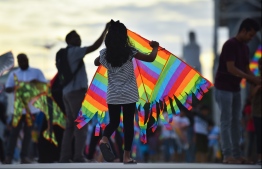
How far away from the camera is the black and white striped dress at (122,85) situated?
38.1 ft

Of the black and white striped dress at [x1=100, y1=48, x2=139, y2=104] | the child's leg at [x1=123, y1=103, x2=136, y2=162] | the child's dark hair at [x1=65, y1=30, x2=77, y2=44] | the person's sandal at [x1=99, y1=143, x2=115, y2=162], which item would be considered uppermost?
the child's dark hair at [x1=65, y1=30, x2=77, y2=44]

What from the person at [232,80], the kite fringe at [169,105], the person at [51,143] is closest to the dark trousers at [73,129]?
the kite fringe at [169,105]

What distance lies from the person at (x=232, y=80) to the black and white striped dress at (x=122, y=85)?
1.89 metres

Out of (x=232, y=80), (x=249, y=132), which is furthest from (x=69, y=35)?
(x=249, y=132)

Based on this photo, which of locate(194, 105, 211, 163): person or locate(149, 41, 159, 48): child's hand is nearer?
locate(149, 41, 159, 48): child's hand

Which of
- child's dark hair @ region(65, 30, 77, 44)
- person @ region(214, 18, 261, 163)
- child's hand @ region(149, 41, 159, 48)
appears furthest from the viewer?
child's dark hair @ region(65, 30, 77, 44)

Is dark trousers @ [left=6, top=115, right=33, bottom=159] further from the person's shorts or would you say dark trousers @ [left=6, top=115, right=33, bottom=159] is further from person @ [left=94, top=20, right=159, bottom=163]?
the person's shorts

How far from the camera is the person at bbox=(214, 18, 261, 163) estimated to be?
13172 millimetres

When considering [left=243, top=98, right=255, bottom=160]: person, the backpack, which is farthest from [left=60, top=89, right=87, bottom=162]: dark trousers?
[left=243, top=98, right=255, bottom=160]: person

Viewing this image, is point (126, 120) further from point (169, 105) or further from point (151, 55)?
point (169, 105)

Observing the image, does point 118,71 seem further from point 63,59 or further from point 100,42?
point 63,59

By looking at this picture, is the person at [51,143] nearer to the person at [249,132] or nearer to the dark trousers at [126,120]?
the dark trousers at [126,120]

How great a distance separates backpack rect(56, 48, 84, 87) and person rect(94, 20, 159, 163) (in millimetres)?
1917

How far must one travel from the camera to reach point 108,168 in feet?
34.8
